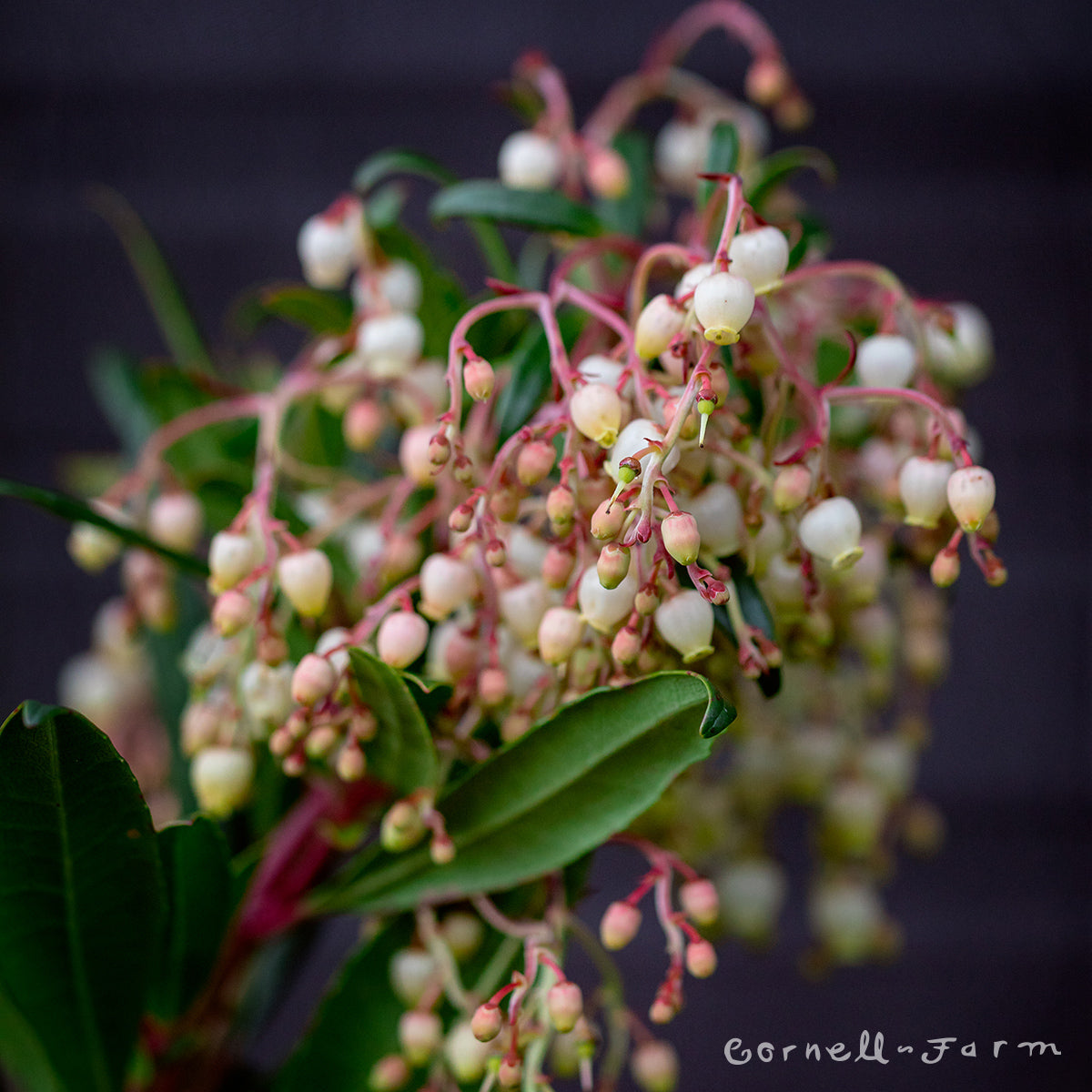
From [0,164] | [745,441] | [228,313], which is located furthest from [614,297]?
[0,164]

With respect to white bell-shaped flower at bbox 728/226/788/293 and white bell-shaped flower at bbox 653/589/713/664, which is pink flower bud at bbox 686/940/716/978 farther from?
white bell-shaped flower at bbox 728/226/788/293

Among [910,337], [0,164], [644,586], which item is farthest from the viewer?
[0,164]

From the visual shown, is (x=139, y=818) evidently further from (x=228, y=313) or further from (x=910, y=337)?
(x=228, y=313)

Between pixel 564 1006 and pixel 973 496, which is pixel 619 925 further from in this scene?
pixel 973 496

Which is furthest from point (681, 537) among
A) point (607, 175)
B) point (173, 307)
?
point (173, 307)

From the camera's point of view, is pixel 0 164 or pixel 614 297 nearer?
pixel 614 297

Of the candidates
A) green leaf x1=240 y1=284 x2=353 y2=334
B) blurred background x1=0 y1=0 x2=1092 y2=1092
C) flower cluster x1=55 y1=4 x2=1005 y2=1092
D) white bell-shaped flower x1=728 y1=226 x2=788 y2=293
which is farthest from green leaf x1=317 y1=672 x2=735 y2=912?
blurred background x1=0 y1=0 x2=1092 y2=1092
